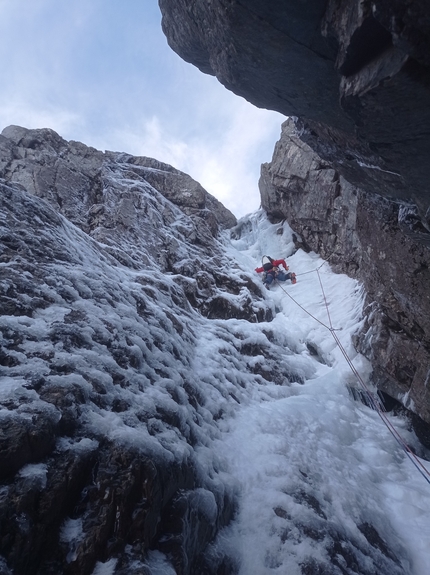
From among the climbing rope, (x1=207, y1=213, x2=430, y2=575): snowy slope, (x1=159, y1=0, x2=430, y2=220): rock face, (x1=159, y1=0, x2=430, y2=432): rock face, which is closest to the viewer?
(x1=159, y1=0, x2=430, y2=220): rock face

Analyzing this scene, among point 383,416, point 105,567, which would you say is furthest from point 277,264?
point 105,567

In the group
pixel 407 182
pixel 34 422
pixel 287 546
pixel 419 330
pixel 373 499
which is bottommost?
pixel 287 546

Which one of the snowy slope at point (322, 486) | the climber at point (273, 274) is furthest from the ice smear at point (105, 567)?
the climber at point (273, 274)

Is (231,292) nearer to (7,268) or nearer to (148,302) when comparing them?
(148,302)

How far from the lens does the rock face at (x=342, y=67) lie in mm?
3072

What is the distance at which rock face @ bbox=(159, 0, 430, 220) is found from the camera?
3072mm

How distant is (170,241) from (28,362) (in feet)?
32.1

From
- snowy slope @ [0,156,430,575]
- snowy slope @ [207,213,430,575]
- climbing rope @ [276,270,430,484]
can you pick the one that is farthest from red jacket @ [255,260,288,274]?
snowy slope @ [207,213,430,575]

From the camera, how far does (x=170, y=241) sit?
531 inches

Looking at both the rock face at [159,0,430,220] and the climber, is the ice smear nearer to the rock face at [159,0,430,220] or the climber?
the rock face at [159,0,430,220]

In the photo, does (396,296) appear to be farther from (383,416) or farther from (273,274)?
(273,274)

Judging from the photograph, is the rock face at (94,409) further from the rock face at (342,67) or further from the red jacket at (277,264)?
the red jacket at (277,264)

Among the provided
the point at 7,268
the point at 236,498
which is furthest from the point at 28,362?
the point at 236,498

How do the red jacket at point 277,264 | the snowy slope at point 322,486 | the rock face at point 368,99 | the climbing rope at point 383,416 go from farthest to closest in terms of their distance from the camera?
the red jacket at point 277,264, the climbing rope at point 383,416, the snowy slope at point 322,486, the rock face at point 368,99
